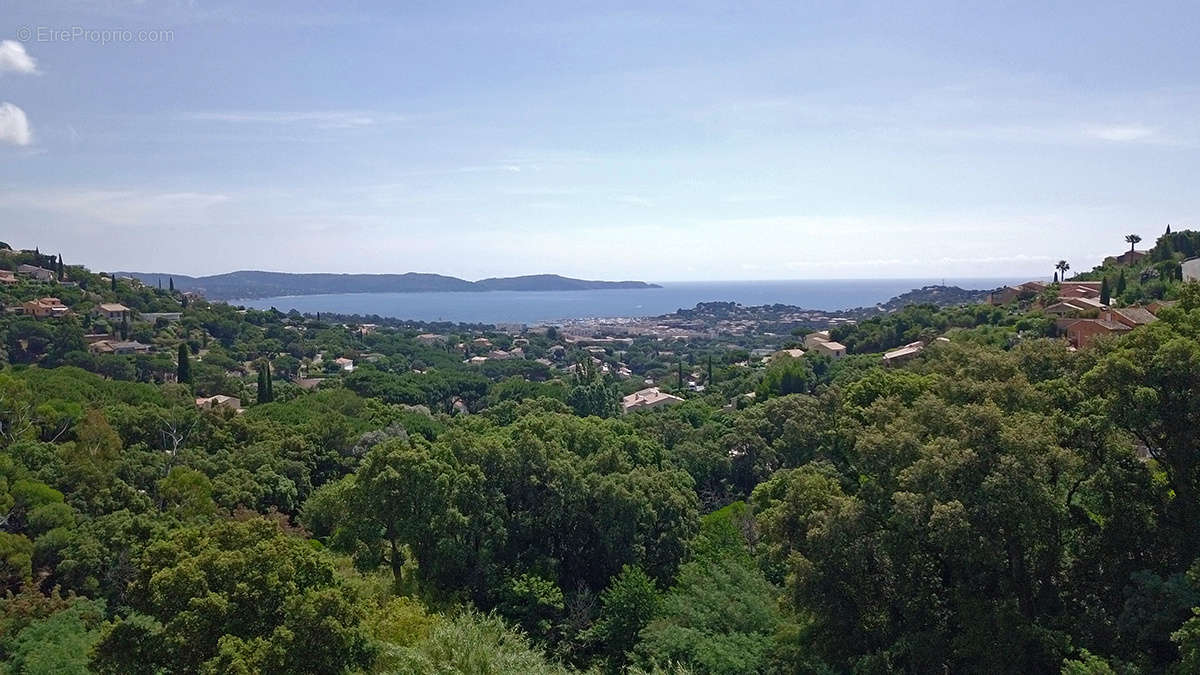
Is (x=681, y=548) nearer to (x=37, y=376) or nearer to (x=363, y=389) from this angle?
(x=37, y=376)

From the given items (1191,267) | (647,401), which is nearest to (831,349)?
(647,401)

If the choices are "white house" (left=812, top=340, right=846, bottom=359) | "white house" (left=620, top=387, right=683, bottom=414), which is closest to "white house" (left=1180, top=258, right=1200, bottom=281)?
"white house" (left=812, top=340, right=846, bottom=359)

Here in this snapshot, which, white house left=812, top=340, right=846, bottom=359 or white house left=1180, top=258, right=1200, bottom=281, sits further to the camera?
white house left=812, top=340, right=846, bottom=359

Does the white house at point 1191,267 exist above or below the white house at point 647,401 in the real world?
above

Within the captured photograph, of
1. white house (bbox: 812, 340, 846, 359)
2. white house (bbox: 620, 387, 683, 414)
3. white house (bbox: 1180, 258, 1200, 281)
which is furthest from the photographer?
white house (bbox: 620, 387, 683, 414)

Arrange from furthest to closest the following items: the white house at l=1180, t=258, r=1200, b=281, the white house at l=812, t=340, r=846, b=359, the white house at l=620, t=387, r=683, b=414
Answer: the white house at l=620, t=387, r=683, b=414 → the white house at l=812, t=340, r=846, b=359 → the white house at l=1180, t=258, r=1200, b=281

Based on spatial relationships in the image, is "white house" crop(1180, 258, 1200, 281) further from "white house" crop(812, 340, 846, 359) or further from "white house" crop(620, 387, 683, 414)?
"white house" crop(620, 387, 683, 414)

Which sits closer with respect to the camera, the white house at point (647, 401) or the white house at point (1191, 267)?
the white house at point (1191, 267)

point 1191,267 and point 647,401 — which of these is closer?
point 1191,267

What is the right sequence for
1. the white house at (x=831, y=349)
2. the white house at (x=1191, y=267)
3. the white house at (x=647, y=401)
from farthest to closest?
the white house at (x=647, y=401) → the white house at (x=831, y=349) → the white house at (x=1191, y=267)

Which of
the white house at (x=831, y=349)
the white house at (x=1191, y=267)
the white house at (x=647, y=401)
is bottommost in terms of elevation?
the white house at (x=647, y=401)

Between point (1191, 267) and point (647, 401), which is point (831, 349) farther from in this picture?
point (1191, 267)

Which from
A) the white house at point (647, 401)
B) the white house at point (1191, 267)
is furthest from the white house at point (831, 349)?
the white house at point (1191, 267)

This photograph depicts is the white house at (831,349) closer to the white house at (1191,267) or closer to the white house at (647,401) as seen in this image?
the white house at (647,401)
